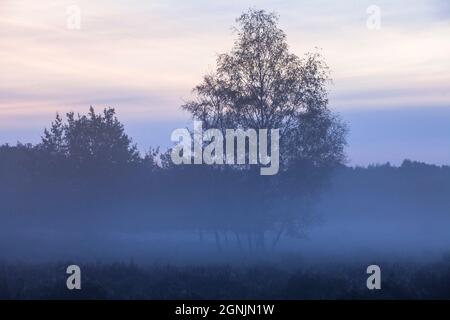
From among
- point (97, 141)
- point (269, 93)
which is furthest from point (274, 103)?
point (97, 141)

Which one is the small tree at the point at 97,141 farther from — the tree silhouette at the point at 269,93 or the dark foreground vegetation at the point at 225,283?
the dark foreground vegetation at the point at 225,283

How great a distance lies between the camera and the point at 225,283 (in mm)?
24734

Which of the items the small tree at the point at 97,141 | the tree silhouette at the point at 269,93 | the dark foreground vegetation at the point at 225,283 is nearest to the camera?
the dark foreground vegetation at the point at 225,283

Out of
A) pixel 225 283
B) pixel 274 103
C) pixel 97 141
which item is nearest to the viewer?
pixel 225 283

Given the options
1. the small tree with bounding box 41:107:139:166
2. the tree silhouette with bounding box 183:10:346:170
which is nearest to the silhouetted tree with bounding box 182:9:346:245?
the tree silhouette with bounding box 183:10:346:170

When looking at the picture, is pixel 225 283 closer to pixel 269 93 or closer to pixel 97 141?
pixel 269 93

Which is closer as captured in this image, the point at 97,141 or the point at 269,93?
the point at 269,93

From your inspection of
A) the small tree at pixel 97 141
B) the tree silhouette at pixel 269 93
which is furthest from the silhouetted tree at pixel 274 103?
the small tree at pixel 97 141

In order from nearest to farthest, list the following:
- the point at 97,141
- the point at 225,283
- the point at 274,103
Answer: the point at 225,283
the point at 274,103
the point at 97,141

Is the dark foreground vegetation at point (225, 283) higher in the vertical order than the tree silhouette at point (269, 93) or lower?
lower

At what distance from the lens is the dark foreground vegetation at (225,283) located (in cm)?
2280

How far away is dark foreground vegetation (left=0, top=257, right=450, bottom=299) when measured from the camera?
2280 cm
